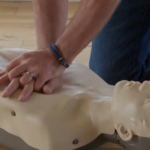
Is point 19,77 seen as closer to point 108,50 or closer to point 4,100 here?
point 4,100

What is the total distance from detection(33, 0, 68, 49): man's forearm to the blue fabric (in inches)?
9.9

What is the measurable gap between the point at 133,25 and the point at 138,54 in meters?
0.14

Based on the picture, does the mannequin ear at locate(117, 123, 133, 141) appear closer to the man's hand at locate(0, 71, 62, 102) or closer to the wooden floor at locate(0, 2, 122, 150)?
the man's hand at locate(0, 71, 62, 102)

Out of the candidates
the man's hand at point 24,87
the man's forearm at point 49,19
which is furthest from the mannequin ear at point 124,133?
the man's forearm at point 49,19

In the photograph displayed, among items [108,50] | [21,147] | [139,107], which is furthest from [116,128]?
[108,50]

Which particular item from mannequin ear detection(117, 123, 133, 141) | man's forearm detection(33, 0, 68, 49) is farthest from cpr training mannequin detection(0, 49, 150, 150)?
man's forearm detection(33, 0, 68, 49)

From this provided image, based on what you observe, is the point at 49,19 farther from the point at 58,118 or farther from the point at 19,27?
the point at 19,27

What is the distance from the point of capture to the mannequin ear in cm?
82

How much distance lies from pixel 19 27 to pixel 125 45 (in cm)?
109

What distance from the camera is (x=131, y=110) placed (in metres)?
0.81

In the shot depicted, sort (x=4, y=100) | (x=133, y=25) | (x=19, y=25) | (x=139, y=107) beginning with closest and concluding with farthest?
(x=139, y=107) < (x=4, y=100) < (x=133, y=25) < (x=19, y=25)

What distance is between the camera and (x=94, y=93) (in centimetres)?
98

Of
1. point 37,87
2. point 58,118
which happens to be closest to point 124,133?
point 58,118

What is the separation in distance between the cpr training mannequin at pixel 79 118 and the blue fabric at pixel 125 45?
0.47m
